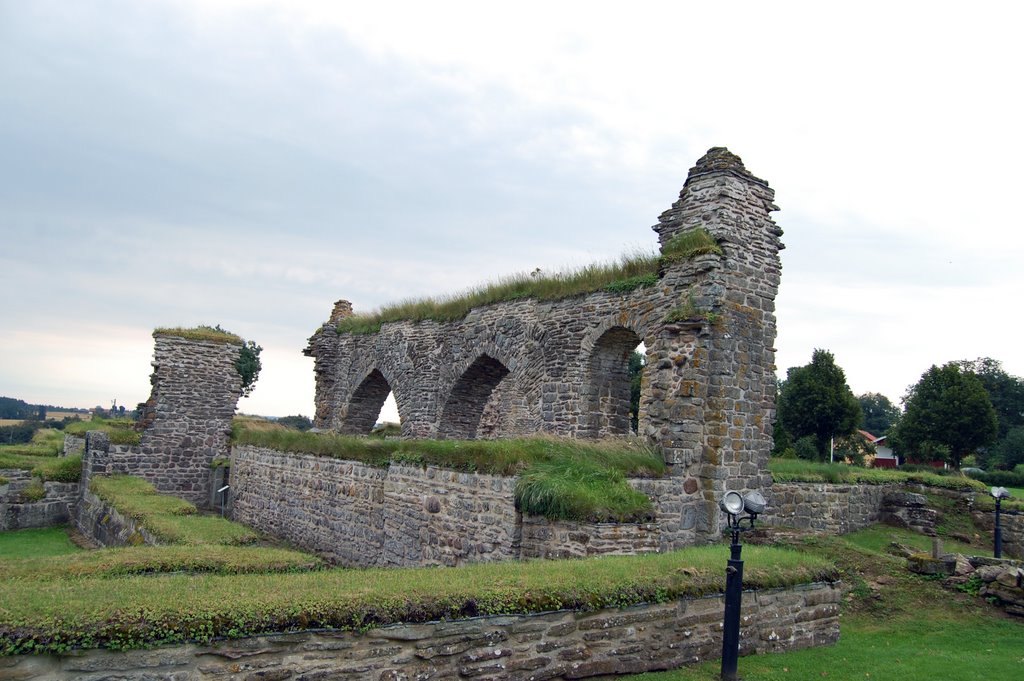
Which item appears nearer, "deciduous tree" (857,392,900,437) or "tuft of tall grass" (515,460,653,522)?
"tuft of tall grass" (515,460,653,522)

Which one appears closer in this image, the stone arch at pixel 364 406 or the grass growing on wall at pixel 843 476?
the grass growing on wall at pixel 843 476

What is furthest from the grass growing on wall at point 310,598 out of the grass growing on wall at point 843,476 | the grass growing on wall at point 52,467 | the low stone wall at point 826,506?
the grass growing on wall at point 52,467

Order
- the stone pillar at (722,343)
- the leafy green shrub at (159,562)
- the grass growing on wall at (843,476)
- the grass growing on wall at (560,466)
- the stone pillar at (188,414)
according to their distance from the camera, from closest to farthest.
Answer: the leafy green shrub at (159,562) < the grass growing on wall at (560,466) < the stone pillar at (722,343) < the grass growing on wall at (843,476) < the stone pillar at (188,414)

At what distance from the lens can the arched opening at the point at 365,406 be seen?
75.5ft

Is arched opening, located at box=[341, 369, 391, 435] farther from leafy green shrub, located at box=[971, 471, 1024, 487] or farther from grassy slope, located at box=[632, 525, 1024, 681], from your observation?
leafy green shrub, located at box=[971, 471, 1024, 487]

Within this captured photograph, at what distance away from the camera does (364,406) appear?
23281 mm

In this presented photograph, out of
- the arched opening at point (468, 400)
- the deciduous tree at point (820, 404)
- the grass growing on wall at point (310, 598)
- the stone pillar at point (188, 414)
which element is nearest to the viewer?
the grass growing on wall at point (310, 598)

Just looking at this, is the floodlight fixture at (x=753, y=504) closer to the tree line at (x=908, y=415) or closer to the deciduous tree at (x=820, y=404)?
the tree line at (x=908, y=415)

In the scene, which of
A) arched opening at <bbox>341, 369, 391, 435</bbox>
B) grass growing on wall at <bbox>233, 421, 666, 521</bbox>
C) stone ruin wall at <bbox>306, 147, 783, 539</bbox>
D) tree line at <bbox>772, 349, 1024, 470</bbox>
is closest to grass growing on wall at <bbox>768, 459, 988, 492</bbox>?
stone ruin wall at <bbox>306, 147, 783, 539</bbox>

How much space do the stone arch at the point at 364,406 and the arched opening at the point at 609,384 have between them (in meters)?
9.87

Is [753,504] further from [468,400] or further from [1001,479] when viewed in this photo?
[1001,479]

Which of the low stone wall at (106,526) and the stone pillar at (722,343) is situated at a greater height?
the stone pillar at (722,343)

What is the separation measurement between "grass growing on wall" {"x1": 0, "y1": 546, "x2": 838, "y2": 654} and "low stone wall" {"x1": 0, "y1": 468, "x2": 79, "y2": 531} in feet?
50.1

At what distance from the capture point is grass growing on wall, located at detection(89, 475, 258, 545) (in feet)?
38.4
